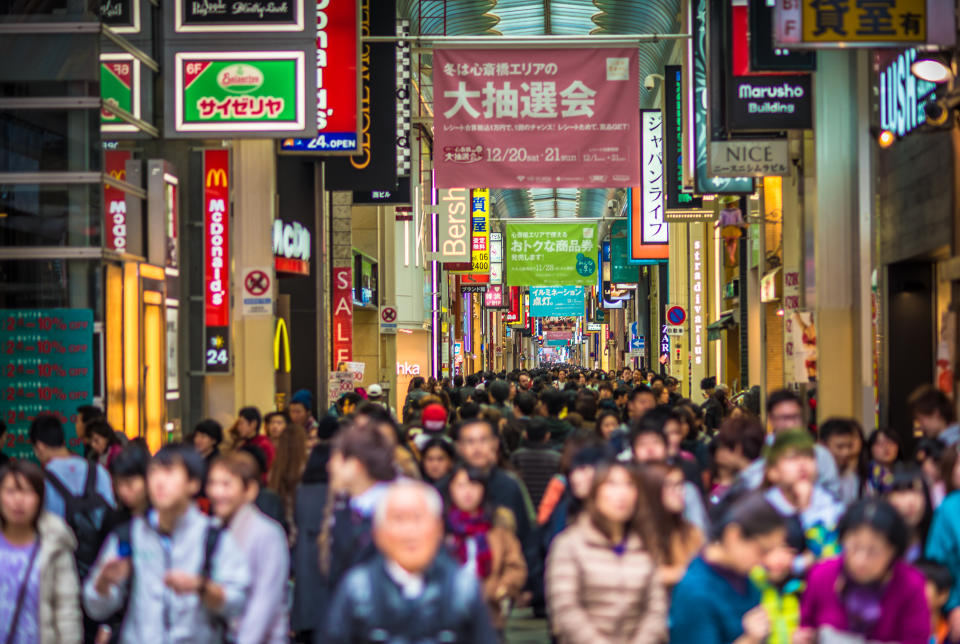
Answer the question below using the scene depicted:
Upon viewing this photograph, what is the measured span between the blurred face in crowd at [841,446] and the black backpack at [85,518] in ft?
13.1

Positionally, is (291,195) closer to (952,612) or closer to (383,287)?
(383,287)

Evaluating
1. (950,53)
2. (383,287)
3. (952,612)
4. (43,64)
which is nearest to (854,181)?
(950,53)

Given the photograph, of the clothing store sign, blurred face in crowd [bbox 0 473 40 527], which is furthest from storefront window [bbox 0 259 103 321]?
the clothing store sign

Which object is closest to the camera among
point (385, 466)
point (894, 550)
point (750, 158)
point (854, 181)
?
point (894, 550)

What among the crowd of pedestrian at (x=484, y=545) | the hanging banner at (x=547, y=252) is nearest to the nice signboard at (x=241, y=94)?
the crowd of pedestrian at (x=484, y=545)

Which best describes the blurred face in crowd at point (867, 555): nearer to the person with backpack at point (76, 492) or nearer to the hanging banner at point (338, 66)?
the person with backpack at point (76, 492)

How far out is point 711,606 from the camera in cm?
450

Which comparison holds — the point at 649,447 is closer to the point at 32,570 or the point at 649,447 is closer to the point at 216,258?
the point at 32,570

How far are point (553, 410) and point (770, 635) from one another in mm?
6878

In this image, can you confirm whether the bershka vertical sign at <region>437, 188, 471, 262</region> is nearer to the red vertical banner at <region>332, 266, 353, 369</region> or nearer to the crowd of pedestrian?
the red vertical banner at <region>332, 266, 353, 369</region>

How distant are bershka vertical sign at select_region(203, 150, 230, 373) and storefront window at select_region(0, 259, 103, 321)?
10.4 ft

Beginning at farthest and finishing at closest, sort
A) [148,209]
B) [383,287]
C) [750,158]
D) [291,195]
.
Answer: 1. [383,287]
2. [291,195]
3. [750,158]
4. [148,209]

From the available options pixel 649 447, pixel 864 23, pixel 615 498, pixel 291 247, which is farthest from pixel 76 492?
pixel 291 247

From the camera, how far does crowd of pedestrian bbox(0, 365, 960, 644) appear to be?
4.25 metres
